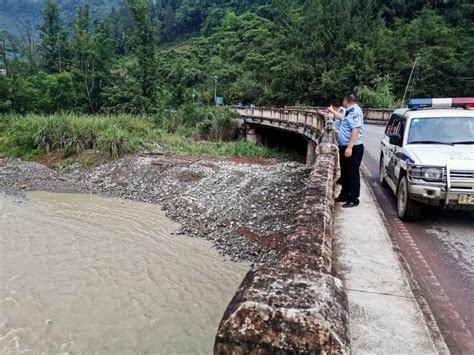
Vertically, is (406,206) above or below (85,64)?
below

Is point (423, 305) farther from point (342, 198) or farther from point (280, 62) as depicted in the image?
point (280, 62)

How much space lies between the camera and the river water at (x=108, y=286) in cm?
607

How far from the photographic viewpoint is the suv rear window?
666cm

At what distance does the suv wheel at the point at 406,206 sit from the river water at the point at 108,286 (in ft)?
12.8

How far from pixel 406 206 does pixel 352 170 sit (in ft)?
3.61

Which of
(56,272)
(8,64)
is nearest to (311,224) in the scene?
(56,272)

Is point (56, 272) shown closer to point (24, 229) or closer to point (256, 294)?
point (24, 229)

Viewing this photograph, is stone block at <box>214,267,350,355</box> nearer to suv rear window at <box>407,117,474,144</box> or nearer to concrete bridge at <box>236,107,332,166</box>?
suv rear window at <box>407,117,474,144</box>

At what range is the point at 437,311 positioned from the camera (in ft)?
12.1

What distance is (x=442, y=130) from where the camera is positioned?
6863mm

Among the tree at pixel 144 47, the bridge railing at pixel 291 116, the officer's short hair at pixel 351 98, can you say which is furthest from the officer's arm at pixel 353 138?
the tree at pixel 144 47

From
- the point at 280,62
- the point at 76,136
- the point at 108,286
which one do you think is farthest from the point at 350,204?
the point at 280,62

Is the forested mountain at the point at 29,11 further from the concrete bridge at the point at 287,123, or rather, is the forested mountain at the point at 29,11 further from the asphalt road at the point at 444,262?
the asphalt road at the point at 444,262

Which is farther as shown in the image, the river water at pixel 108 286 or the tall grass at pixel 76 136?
the tall grass at pixel 76 136
